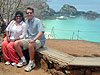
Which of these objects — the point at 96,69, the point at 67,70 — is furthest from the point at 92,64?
the point at 67,70

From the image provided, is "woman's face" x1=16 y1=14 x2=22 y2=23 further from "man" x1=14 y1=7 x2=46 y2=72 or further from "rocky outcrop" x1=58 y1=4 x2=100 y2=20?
"rocky outcrop" x1=58 y1=4 x2=100 y2=20

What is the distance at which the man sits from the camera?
11.2ft

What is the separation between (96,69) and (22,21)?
1.97 metres

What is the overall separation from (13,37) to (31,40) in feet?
2.11

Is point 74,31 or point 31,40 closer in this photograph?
point 31,40

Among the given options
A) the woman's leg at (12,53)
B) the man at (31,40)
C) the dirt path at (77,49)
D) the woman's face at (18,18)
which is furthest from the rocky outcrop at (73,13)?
the woman's leg at (12,53)

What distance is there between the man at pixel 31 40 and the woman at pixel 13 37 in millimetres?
134

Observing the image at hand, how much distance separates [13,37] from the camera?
151 inches

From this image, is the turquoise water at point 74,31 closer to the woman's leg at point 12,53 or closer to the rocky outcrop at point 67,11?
the woman's leg at point 12,53

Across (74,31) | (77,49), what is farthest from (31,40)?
(74,31)

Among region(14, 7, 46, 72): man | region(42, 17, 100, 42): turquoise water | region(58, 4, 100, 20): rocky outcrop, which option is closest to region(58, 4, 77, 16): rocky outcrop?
region(58, 4, 100, 20): rocky outcrop

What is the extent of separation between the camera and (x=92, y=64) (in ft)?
9.20

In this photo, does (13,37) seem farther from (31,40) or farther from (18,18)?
(31,40)

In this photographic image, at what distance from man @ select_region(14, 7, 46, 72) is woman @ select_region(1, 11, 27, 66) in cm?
13
